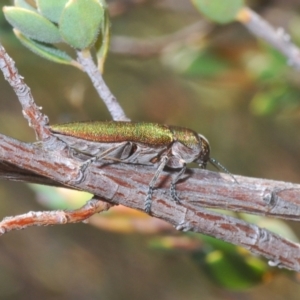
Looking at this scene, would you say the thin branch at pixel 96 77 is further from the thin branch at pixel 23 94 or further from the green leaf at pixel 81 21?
the thin branch at pixel 23 94

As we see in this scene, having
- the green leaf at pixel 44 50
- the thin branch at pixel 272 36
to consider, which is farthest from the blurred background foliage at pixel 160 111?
the green leaf at pixel 44 50

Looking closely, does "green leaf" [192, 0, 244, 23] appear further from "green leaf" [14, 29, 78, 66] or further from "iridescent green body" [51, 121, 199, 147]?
"green leaf" [14, 29, 78, 66]

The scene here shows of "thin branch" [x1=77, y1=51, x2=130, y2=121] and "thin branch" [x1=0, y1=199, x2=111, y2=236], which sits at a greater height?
"thin branch" [x1=77, y1=51, x2=130, y2=121]

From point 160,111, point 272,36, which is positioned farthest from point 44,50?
point 160,111

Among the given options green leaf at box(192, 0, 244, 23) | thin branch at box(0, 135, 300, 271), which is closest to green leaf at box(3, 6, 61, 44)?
thin branch at box(0, 135, 300, 271)

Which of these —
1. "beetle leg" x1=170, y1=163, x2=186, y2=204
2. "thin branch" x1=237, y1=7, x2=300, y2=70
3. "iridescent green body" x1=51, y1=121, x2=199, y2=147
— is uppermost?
"thin branch" x1=237, y1=7, x2=300, y2=70

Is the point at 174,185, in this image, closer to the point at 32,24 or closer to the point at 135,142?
the point at 135,142
